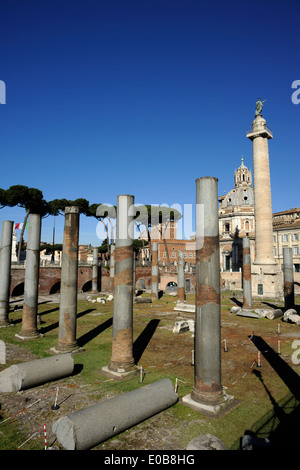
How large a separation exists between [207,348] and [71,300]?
22.4 feet

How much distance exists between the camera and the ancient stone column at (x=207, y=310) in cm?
755

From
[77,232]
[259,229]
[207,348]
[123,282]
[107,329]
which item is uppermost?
[259,229]

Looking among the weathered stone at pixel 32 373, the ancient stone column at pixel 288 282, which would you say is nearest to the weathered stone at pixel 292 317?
the ancient stone column at pixel 288 282

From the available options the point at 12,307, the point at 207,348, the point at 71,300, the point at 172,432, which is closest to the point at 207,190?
the point at 207,348

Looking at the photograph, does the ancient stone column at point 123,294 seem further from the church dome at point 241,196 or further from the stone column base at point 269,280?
the church dome at point 241,196

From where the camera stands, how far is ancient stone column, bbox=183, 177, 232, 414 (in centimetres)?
755

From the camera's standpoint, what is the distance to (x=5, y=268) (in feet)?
59.2

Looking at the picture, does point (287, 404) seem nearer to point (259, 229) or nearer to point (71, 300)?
point (71, 300)

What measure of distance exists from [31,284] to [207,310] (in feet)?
33.9

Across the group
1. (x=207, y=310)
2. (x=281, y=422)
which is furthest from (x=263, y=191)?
(x=281, y=422)

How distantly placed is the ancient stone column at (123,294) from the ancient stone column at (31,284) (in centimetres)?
635

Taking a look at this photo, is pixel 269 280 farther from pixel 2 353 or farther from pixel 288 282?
pixel 2 353

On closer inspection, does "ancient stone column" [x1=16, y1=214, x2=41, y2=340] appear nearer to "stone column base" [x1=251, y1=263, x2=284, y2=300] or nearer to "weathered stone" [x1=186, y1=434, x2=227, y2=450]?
"weathered stone" [x1=186, y1=434, x2=227, y2=450]

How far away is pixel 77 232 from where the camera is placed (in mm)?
13070
